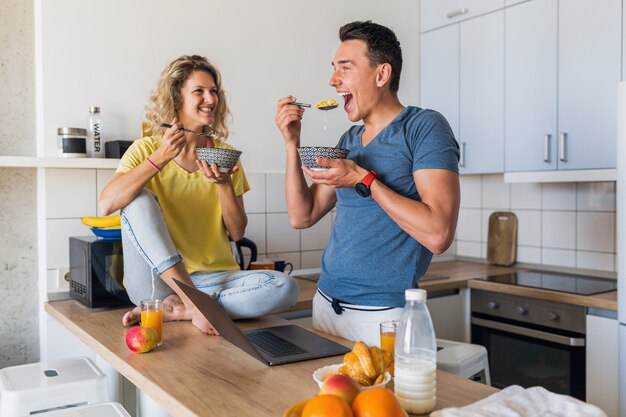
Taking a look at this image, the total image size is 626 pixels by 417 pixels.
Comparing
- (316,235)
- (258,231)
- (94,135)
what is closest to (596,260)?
(316,235)

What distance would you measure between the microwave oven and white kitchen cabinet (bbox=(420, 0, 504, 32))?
2087 mm

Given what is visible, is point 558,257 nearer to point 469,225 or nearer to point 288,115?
point 469,225

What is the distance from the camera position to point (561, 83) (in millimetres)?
2746

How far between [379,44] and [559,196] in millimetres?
1755

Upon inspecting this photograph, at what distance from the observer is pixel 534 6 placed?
286 cm

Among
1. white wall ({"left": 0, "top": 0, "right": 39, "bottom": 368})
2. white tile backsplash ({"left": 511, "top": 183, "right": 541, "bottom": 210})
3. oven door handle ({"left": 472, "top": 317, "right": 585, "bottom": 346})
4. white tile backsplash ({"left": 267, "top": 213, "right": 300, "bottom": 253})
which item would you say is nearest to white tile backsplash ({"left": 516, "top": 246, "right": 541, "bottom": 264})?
white tile backsplash ({"left": 511, "top": 183, "right": 541, "bottom": 210})

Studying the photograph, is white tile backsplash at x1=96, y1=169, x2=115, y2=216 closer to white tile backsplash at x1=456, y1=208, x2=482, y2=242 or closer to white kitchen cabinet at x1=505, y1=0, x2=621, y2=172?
white kitchen cabinet at x1=505, y1=0, x2=621, y2=172

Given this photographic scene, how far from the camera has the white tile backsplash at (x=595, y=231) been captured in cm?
289

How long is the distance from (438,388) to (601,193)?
205 centimetres

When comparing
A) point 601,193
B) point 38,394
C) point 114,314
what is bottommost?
point 38,394

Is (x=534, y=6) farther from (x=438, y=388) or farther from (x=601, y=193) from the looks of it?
(x=438, y=388)

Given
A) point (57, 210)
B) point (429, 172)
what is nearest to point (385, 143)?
point (429, 172)

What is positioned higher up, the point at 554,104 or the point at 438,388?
the point at 554,104

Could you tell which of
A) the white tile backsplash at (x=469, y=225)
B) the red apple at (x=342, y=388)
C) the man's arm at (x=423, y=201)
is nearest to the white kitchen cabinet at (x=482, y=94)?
the white tile backsplash at (x=469, y=225)
